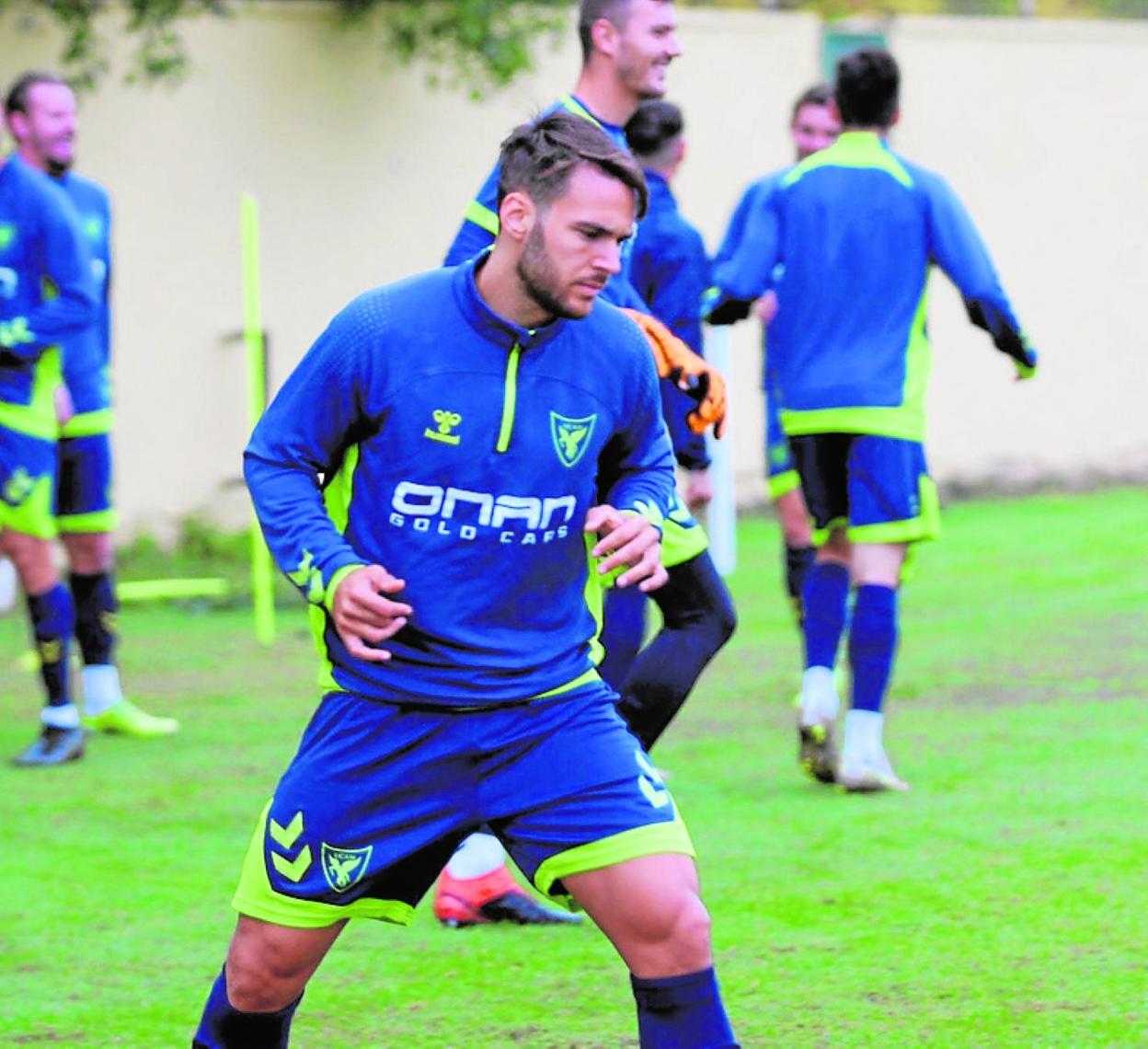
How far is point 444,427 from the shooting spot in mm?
3699

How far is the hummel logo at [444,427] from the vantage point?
370 cm

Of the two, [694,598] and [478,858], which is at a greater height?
[694,598]

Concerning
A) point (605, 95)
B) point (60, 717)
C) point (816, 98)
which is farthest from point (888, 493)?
point (60, 717)

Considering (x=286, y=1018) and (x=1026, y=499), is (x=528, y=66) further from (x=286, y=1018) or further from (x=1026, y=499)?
(x=286, y=1018)

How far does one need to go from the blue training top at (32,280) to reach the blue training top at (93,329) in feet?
0.61

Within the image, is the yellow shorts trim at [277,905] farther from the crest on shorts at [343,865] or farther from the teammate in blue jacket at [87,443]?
the teammate in blue jacket at [87,443]

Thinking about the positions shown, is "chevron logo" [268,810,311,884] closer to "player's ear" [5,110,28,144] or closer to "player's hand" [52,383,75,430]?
"player's hand" [52,383,75,430]

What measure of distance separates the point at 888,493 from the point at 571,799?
340 cm

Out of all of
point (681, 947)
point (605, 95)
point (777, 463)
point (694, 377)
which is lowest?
point (777, 463)

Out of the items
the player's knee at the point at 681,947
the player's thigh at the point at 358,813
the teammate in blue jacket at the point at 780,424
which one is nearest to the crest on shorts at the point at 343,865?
the player's thigh at the point at 358,813

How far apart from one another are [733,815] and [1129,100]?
38.6 feet

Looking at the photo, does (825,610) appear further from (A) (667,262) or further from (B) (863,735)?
(A) (667,262)

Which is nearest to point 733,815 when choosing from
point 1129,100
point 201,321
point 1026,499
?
point 201,321

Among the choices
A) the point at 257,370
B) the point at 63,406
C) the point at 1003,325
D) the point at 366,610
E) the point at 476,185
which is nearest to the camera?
the point at 366,610
